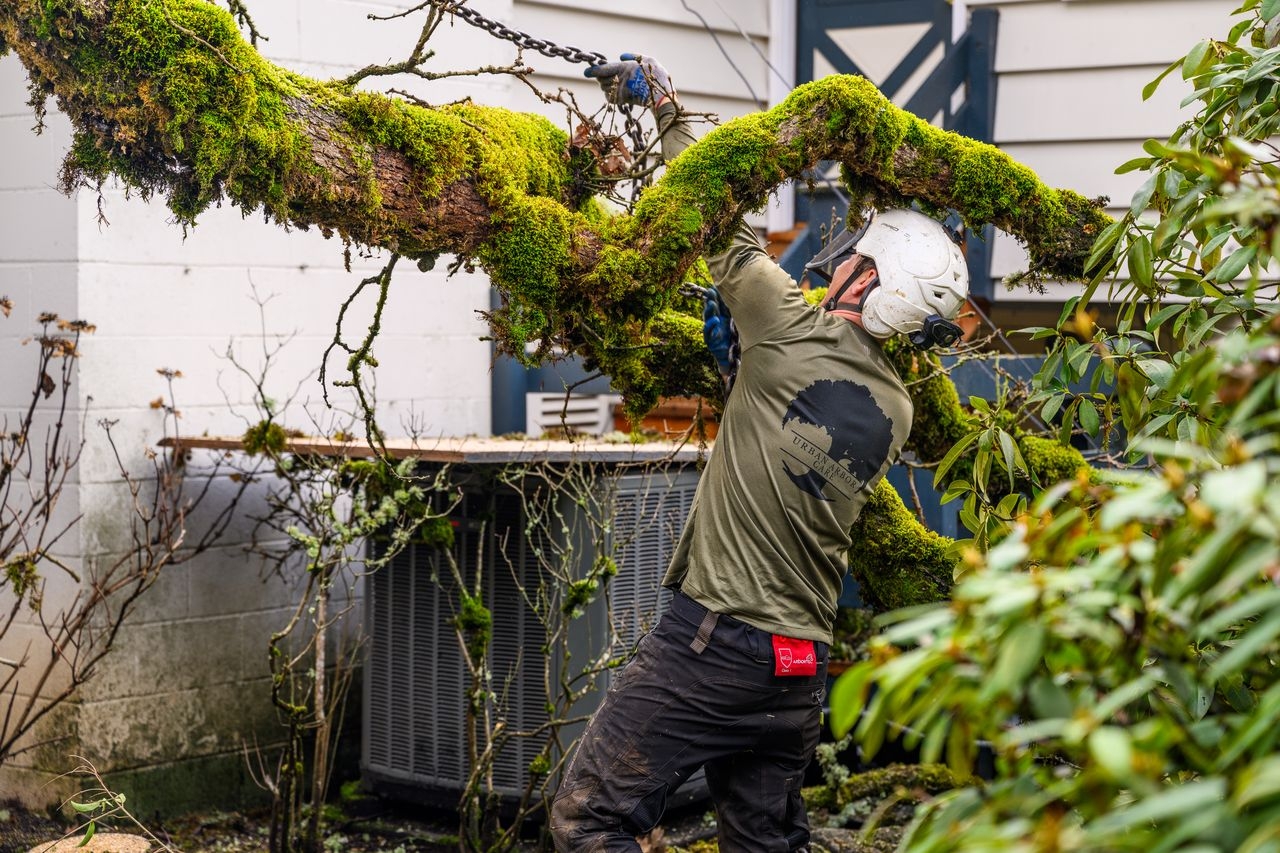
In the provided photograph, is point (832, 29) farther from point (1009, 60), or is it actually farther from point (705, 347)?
point (705, 347)

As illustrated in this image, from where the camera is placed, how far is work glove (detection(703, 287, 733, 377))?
401 cm

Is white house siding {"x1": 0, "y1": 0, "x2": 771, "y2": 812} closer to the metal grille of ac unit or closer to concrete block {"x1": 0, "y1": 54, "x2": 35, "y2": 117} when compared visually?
concrete block {"x1": 0, "y1": 54, "x2": 35, "y2": 117}

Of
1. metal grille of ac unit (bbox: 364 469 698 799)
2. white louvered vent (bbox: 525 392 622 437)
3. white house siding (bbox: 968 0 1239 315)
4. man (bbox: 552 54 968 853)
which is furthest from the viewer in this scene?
white louvered vent (bbox: 525 392 622 437)

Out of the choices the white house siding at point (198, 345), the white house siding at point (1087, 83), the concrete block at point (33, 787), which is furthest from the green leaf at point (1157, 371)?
the concrete block at point (33, 787)

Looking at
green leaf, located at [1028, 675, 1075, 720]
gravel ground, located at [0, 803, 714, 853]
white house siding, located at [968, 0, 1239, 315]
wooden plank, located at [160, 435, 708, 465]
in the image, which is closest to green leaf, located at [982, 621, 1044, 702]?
green leaf, located at [1028, 675, 1075, 720]

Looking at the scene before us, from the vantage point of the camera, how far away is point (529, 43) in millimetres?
3850

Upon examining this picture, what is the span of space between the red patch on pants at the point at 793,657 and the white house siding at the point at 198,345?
224 centimetres

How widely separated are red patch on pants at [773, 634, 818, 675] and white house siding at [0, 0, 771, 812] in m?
2.24

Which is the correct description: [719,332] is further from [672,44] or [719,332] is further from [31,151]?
[672,44]

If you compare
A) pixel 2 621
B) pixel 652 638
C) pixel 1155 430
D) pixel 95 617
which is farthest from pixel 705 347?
pixel 2 621

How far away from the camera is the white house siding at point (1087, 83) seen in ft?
19.9

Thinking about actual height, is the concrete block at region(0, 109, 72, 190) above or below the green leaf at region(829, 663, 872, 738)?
above

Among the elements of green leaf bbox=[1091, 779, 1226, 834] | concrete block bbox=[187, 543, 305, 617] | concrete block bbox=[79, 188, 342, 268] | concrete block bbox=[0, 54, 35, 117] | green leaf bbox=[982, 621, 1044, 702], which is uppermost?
concrete block bbox=[0, 54, 35, 117]

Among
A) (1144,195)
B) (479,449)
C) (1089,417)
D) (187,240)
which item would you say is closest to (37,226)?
(187,240)
